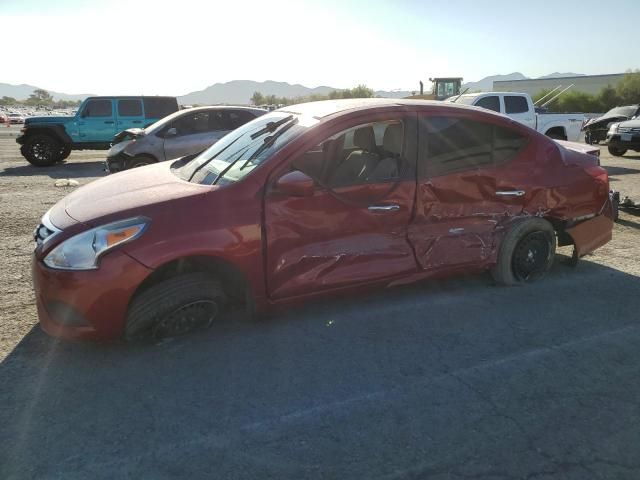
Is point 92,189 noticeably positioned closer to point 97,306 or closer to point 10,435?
point 97,306

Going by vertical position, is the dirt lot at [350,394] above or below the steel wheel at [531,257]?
below

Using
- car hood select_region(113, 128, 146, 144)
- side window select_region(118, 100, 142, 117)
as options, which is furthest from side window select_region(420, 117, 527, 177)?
side window select_region(118, 100, 142, 117)

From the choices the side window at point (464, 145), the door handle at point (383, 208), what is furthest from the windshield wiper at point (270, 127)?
the side window at point (464, 145)

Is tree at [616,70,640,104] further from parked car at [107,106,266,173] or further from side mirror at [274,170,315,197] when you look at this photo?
side mirror at [274,170,315,197]

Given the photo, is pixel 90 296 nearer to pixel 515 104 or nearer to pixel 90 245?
pixel 90 245

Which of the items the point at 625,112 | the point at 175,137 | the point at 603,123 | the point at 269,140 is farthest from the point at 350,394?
the point at 625,112

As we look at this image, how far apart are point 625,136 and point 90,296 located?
15.7 metres

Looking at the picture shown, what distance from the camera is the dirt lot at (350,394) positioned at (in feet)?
7.66

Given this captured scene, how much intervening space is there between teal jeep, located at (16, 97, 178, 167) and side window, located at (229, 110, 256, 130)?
4.96 meters

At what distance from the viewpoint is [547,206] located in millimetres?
4441

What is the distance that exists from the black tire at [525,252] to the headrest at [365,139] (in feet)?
4.65

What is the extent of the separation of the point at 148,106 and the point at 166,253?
1308cm

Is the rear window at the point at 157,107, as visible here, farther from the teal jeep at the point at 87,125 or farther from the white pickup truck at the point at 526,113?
the white pickup truck at the point at 526,113

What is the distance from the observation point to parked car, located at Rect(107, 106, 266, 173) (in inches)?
400
